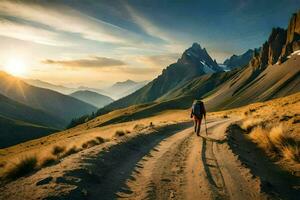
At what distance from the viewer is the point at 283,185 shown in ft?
35.8

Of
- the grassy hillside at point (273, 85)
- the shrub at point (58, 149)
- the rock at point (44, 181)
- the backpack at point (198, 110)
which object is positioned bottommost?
the rock at point (44, 181)

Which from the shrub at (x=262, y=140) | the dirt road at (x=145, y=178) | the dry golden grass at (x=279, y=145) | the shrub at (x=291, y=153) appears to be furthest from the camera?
the shrub at (x=262, y=140)

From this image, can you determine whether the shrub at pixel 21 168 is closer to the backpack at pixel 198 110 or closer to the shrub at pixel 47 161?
the shrub at pixel 47 161

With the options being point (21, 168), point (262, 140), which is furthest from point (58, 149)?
point (262, 140)

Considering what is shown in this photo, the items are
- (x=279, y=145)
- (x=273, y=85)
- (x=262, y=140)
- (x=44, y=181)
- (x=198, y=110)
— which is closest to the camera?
(x=44, y=181)

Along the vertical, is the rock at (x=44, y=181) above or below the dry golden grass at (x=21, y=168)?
below

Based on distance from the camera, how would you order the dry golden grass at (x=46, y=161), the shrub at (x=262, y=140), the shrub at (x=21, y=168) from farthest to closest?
the shrub at (x=262, y=140), the dry golden grass at (x=46, y=161), the shrub at (x=21, y=168)

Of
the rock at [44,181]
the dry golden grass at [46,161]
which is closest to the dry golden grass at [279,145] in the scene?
the rock at [44,181]

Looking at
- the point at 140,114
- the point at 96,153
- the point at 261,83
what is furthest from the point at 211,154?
the point at 261,83

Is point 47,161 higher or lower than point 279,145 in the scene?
higher

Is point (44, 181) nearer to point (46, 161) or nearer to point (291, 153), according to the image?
point (46, 161)

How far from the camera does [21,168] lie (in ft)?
41.4

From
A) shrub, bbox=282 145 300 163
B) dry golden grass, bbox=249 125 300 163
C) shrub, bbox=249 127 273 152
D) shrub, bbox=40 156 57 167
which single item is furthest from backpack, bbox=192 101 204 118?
shrub, bbox=40 156 57 167

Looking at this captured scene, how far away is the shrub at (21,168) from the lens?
482 inches
